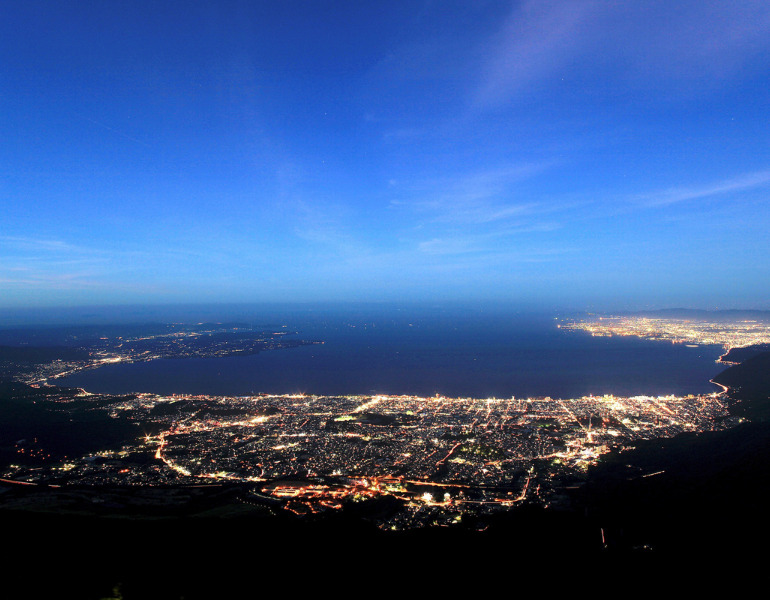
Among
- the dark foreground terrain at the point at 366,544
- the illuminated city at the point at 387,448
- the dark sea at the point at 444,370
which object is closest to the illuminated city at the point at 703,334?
the dark sea at the point at 444,370

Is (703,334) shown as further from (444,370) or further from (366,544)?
(366,544)

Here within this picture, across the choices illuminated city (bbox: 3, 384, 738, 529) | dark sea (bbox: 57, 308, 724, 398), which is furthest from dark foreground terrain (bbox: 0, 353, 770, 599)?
dark sea (bbox: 57, 308, 724, 398)

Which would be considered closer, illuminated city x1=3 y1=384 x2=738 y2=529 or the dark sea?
illuminated city x1=3 y1=384 x2=738 y2=529

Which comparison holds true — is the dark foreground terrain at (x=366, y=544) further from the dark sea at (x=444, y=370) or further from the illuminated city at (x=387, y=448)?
the dark sea at (x=444, y=370)

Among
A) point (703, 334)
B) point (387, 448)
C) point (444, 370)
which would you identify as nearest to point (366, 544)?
point (387, 448)

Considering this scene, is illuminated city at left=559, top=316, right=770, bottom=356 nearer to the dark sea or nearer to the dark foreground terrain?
the dark sea

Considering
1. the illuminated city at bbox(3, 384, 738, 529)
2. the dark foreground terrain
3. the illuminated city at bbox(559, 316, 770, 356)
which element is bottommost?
the illuminated city at bbox(559, 316, 770, 356)

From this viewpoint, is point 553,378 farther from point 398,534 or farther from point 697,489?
point 398,534

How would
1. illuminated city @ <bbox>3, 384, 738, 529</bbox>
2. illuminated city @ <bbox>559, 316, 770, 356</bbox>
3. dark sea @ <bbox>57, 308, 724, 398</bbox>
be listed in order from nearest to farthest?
illuminated city @ <bbox>3, 384, 738, 529</bbox>, dark sea @ <bbox>57, 308, 724, 398</bbox>, illuminated city @ <bbox>559, 316, 770, 356</bbox>
